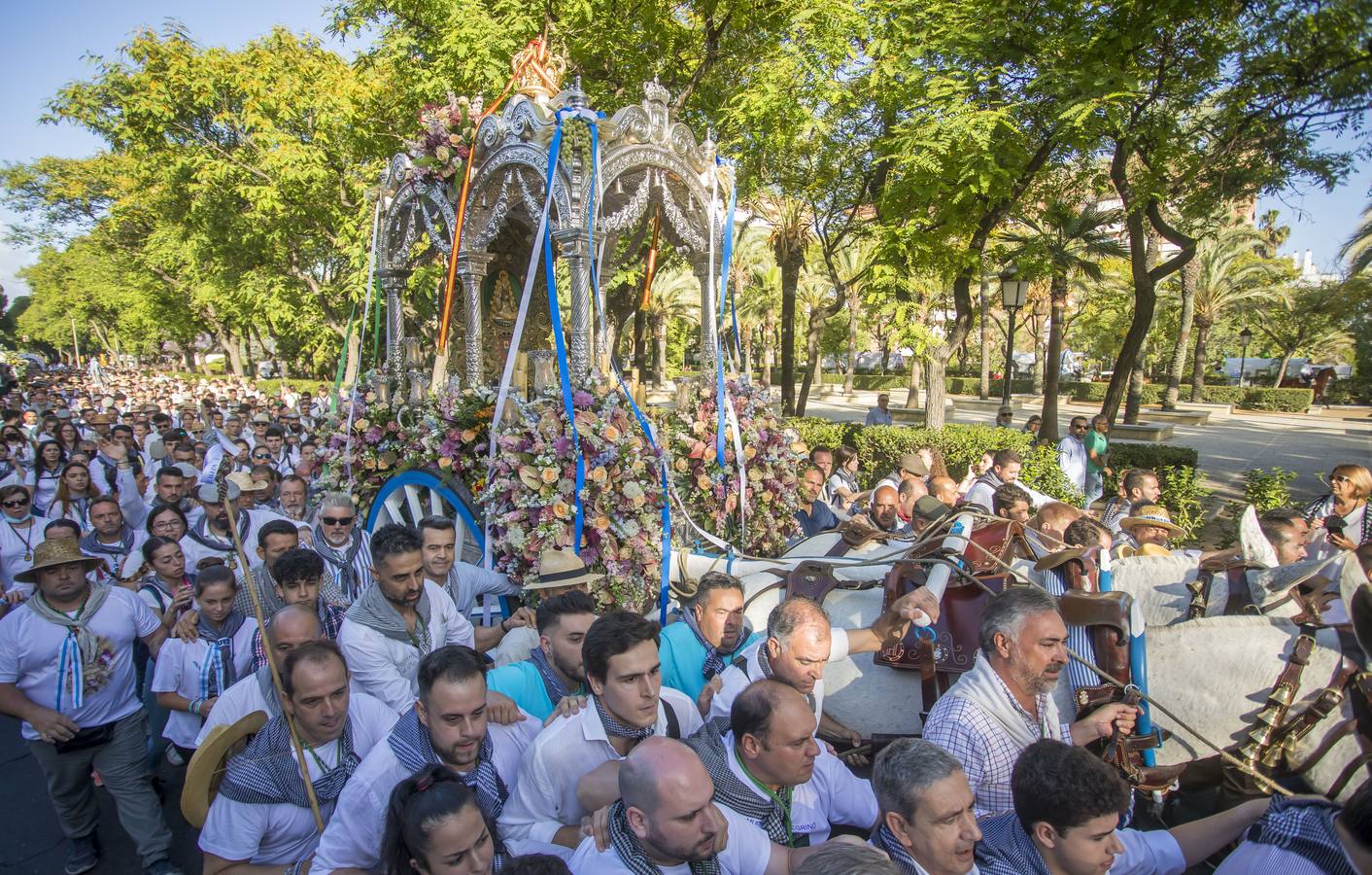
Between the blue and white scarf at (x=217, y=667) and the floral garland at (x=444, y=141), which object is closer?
the blue and white scarf at (x=217, y=667)

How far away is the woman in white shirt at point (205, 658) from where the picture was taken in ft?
13.4

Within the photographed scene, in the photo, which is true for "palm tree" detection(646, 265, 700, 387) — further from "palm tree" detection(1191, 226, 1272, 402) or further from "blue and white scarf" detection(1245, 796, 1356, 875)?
"blue and white scarf" detection(1245, 796, 1356, 875)

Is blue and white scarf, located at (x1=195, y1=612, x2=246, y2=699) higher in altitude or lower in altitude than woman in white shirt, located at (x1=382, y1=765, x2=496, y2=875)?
lower

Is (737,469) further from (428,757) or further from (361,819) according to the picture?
(361,819)

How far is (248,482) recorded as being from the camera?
6945mm

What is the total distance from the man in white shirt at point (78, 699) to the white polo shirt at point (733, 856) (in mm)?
3080

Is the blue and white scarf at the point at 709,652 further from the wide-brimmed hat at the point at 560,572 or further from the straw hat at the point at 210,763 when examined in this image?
the straw hat at the point at 210,763

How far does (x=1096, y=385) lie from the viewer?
125 feet

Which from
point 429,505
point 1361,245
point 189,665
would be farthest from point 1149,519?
point 1361,245

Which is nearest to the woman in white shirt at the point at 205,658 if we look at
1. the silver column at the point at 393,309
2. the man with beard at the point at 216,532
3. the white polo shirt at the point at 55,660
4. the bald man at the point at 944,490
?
the white polo shirt at the point at 55,660

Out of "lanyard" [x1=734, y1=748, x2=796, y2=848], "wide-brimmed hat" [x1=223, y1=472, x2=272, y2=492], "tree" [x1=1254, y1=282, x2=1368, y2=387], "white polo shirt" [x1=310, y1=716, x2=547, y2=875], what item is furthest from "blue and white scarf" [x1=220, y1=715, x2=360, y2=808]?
"tree" [x1=1254, y1=282, x2=1368, y2=387]

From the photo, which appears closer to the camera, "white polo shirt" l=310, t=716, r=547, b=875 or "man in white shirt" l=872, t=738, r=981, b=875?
"man in white shirt" l=872, t=738, r=981, b=875

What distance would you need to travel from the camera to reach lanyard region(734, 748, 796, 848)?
108 inches

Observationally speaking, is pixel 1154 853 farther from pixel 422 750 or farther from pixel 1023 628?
pixel 422 750
